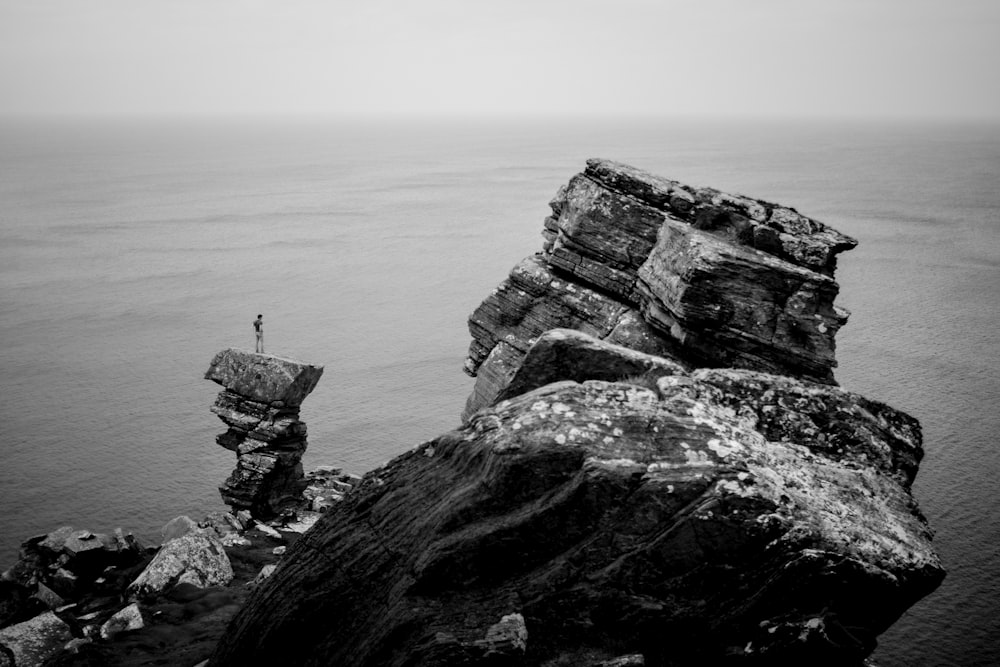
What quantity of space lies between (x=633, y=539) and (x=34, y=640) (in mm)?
19680

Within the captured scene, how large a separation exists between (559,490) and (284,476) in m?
25.8

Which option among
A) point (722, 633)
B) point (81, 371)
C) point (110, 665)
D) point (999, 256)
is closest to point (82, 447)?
point (81, 371)

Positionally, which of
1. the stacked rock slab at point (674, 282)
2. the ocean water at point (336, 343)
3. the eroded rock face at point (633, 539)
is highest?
the stacked rock slab at point (674, 282)

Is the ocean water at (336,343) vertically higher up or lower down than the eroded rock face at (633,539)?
lower down

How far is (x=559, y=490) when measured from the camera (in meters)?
15.4

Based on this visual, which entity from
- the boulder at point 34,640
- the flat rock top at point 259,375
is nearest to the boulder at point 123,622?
the boulder at point 34,640

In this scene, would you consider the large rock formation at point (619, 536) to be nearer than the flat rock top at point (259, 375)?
Yes

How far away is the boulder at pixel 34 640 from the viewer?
22.0 m

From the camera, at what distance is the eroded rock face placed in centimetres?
1421

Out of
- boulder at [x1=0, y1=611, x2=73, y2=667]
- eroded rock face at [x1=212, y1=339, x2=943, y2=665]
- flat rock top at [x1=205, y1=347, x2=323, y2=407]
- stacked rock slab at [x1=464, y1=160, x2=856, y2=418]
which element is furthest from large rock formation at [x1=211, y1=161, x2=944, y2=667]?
flat rock top at [x1=205, y1=347, x2=323, y2=407]

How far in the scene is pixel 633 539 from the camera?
1478 cm

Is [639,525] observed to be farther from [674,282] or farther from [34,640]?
[34,640]

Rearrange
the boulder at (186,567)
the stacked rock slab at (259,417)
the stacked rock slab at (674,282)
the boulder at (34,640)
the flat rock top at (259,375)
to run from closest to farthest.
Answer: the boulder at (34,640) → the stacked rock slab at (674,282) → the boulder at (186,567) → the flat rock top at (259,375) → the stacked rock slab at (259,417)

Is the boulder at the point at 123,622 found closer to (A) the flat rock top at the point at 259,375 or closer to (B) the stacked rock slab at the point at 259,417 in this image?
(B) the stacked rock slab at the point at 259,417
